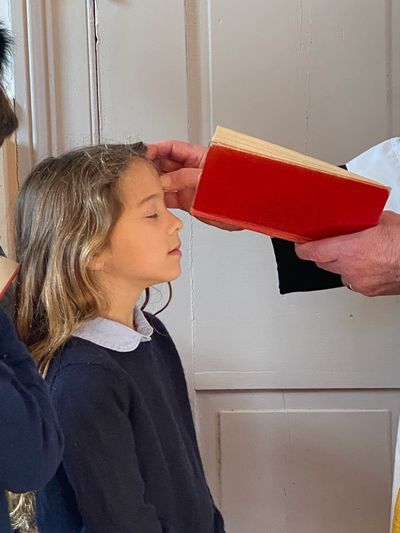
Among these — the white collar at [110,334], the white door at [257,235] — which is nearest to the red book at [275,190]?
the white collar at [110,334]

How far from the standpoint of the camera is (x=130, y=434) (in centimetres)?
77

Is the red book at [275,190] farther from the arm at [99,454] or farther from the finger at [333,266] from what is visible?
the arm at [99,454]

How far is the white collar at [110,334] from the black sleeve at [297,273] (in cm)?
29

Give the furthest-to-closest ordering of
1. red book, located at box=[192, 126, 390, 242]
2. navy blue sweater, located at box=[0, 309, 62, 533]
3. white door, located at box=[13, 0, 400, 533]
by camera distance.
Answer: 1. white door, located at box=[13, 0, 400, 533]
2. red book, located at box=[192, 126, 390, 242]
3. navy blue sweater, located at box=[0, 309, 62, 533]


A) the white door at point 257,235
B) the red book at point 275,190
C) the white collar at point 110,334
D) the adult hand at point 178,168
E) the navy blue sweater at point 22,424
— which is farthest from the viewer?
the white door at point 257,235

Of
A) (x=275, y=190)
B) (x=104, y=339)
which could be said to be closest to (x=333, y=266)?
(x=275, y=190)

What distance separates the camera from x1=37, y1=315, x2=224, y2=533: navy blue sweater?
0.74 metres

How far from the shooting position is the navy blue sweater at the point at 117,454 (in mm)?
737

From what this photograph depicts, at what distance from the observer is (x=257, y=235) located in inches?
48.1

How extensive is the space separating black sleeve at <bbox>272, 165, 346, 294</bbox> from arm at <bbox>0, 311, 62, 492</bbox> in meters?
0.54

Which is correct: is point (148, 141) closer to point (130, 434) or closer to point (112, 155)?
point (112, 155)

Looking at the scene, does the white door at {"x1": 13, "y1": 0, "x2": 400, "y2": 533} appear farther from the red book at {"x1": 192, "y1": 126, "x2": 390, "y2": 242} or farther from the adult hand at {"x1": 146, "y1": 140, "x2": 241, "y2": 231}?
the red book at {"x1": 192, "y1": 126, "x2": 390, "y2": 242}

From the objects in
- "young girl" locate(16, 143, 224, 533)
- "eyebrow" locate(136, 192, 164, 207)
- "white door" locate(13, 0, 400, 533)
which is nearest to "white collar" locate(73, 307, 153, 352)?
"young girl" locate(16, 143, 224, 533)

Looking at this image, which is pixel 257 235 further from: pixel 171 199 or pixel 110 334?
pixel 110 334
